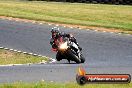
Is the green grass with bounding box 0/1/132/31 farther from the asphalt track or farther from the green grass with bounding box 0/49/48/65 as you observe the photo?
the green grass with bounding box 0/49/48/65

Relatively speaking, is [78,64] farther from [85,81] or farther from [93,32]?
[93,32]

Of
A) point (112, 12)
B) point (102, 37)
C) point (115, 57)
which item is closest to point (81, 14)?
point (112, 12)

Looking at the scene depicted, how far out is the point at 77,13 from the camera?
40.4 metres

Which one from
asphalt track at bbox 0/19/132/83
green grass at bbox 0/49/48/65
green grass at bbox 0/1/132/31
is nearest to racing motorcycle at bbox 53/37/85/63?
asphalt track at bbox 0/19/132/83

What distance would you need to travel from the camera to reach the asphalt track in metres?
15.9

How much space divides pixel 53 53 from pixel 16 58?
2544 mm

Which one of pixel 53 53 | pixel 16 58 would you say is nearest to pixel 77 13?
pixel 53 53

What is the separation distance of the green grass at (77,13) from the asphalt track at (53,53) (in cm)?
378

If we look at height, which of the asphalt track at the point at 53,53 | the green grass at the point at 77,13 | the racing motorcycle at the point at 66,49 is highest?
the racing motorcycle at the point at 66,49

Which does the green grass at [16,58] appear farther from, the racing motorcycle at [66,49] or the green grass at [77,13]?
the green grass at [77,13]

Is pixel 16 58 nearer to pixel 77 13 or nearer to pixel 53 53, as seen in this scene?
pixel 53 53

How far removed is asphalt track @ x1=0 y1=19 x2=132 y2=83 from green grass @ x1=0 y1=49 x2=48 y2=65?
1.30m

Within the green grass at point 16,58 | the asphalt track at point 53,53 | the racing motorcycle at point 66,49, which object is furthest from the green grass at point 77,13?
the racing motorcycle at point 66,49

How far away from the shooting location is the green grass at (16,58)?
65.1ft
